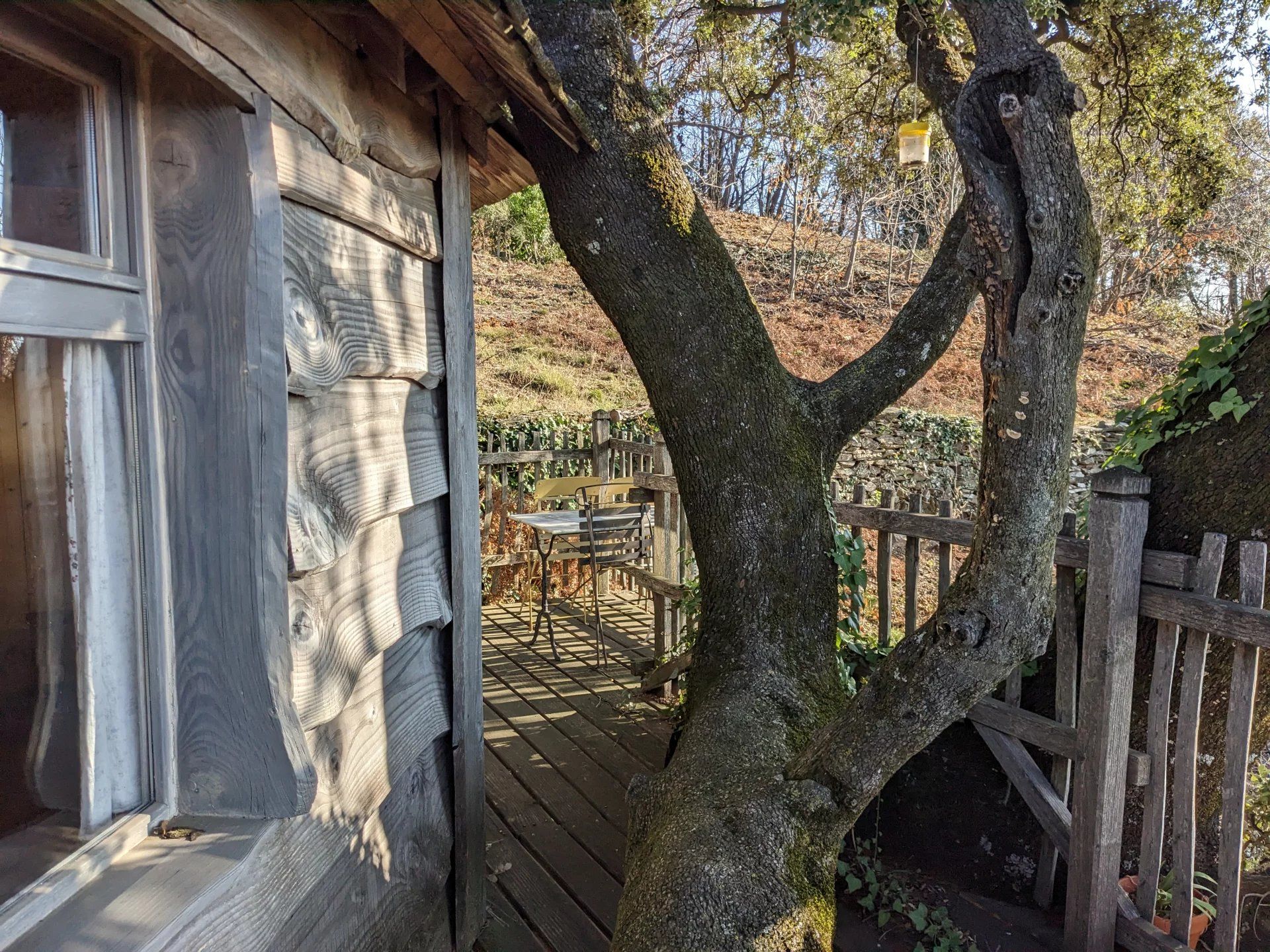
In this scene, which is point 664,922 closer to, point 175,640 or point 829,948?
point 829,948

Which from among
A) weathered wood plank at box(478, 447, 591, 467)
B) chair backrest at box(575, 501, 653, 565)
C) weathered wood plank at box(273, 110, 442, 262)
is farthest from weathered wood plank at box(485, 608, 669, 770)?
weathered wood plank at box(273, 110, 442, 262)

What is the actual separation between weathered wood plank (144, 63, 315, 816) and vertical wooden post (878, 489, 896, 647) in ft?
9.16

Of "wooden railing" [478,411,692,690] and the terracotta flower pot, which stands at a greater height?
"wooden railing" [478,411,692,690]

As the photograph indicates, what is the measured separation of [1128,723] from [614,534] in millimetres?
3668

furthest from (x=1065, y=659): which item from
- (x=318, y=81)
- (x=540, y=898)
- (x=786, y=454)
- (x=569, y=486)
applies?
(x=569, y=486)

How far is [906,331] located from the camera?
3.42 m

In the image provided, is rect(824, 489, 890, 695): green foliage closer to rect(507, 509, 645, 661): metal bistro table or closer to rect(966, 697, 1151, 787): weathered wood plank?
rect(966, 697, 1151, 787): weathered wood plank

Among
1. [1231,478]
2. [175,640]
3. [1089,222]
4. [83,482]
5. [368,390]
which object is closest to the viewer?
[83,482]

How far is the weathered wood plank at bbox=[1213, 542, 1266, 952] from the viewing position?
7.77ft

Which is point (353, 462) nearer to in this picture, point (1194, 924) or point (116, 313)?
point (116, 313)

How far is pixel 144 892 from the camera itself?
48.2 inches

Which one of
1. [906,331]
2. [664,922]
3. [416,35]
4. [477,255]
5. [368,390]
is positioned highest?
[477,255]

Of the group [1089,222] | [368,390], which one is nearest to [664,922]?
[368,390]

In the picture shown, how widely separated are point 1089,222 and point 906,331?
131cm
